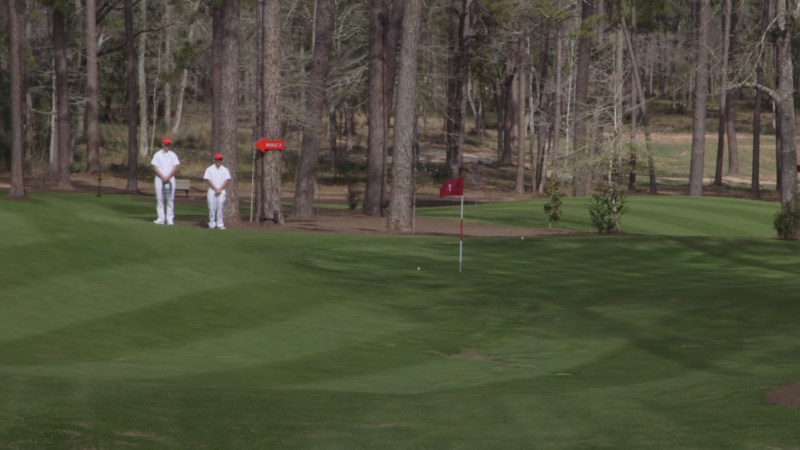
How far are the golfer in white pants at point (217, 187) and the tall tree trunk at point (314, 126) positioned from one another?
8846 millimetres

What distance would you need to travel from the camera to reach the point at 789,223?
101 ft

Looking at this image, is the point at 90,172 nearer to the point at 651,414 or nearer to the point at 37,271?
the point at 37,271

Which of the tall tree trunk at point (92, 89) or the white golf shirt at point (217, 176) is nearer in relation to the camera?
the white golf shirt at point (217, 176)

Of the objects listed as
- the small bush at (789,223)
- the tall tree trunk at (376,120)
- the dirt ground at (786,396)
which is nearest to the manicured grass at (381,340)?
the dirt ground at (786,396)

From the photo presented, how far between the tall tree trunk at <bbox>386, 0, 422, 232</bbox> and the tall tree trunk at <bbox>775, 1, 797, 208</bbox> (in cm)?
1291

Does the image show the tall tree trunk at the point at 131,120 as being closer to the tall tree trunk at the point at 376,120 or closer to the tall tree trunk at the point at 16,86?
the tall tree trunk at the point at 16,86

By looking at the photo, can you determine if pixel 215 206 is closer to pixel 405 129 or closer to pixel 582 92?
pixel 405 129

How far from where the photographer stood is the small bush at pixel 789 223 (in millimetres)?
30734

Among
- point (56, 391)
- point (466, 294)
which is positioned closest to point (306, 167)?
point (466, 294)

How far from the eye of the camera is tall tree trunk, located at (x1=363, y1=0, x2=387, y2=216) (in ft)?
124

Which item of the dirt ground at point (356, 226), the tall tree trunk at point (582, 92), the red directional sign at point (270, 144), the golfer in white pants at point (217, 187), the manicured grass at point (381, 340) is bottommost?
the manicured grass at point (381, 340)

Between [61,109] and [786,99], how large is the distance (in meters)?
34.7

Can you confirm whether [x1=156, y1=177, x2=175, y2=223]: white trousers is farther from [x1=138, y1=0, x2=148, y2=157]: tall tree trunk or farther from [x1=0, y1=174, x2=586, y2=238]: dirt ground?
[x1=138, y1=0, x2=148, y2=157]: tall tree trunk

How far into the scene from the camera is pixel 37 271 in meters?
17.8
